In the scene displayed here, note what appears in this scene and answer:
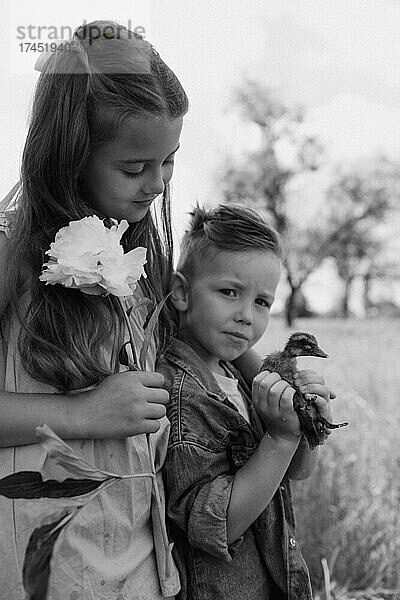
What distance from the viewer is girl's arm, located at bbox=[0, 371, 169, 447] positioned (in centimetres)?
98

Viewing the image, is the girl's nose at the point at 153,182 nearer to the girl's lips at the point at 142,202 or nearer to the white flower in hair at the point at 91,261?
the girl's lips at the point at 142,202

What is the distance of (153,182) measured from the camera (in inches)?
41.9

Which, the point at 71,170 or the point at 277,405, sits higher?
the point at 71,170

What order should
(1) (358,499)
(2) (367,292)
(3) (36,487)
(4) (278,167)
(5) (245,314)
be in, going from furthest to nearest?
(2) (367,292) < (4) (278,167) < (1) (358,499) < (5) (245,314) < (3) (36,487)

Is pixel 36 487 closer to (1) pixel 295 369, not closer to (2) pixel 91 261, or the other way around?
(2) pixel 91 261

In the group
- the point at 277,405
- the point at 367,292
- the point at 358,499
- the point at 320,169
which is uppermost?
the point at 277,405

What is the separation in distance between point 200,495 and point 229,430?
113 mm

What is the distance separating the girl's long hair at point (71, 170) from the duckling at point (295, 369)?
9.7 inches

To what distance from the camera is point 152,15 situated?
1258mm

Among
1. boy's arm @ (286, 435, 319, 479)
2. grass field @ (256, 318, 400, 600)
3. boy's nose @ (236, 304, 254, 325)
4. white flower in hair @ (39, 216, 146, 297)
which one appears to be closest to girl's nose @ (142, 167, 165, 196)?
white flower in hair @ (39, 216, 146, 297)

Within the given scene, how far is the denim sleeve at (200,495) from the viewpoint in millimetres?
1069

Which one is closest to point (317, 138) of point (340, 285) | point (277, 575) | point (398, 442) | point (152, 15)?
point (340, 285)

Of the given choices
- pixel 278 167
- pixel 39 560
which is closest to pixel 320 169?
pixel 278 167

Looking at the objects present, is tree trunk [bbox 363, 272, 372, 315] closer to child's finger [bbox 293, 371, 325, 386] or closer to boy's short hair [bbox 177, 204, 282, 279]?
boy's short hair [bbox 177, 204, 282, 279]
